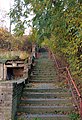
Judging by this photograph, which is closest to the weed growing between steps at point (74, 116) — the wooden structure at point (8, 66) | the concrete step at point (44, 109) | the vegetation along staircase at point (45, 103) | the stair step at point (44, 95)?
the vegetation along staircase at point (45, 103)

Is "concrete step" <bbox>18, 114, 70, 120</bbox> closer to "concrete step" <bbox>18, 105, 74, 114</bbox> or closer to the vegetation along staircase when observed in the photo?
the vegetation along staircase

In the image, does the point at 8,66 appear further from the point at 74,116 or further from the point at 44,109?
the point at 74,116

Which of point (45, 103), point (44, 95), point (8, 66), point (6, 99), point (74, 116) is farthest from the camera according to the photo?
point (8, 66)

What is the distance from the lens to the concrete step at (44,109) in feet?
27.5

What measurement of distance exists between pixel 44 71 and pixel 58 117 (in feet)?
21.7

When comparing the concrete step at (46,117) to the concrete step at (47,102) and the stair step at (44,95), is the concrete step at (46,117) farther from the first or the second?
the stair step at (44,95)

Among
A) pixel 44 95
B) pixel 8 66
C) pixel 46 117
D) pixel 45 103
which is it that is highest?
pixel 8 66

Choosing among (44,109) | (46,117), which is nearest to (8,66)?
(44,109)

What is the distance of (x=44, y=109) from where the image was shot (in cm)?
843

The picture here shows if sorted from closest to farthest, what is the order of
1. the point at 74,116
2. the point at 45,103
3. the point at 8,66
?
the point at 74,116
the point at 45,103
the point at 8,66

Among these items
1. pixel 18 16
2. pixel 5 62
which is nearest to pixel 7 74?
pixel 5 62

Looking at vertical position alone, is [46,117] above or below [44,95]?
below

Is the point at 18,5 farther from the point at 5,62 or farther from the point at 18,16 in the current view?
the point at 5,62

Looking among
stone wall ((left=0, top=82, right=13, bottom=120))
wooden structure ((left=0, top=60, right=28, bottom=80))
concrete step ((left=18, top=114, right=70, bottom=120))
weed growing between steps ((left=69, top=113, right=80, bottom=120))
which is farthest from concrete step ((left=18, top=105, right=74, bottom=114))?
wooden structure ((left=0, top=60, right=28, bottom=80))
